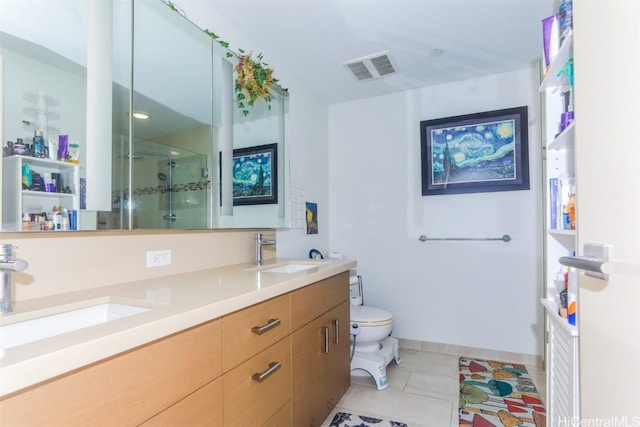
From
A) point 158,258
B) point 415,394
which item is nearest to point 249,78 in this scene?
point 158,258

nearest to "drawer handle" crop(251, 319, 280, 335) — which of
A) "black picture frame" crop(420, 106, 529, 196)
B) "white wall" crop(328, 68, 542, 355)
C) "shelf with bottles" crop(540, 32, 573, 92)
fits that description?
"shelf with bottles" crop(540, 32, 573, 92)

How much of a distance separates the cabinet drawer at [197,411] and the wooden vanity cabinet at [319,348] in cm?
48

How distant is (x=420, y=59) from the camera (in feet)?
7.88

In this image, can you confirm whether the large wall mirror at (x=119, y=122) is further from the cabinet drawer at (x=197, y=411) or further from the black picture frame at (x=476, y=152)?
the black picture frame at (x=476, y=152)

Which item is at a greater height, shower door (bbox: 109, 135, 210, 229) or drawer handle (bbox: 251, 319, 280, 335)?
shower door (bbox: 109, 135, 210, 229)

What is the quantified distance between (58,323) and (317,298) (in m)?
1.05

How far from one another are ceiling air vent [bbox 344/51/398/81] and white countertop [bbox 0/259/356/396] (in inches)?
65.3

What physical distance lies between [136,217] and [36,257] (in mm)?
383

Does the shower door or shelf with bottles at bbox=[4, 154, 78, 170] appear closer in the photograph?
shelf with bottles at bbox=[4, 154, 78, 170]

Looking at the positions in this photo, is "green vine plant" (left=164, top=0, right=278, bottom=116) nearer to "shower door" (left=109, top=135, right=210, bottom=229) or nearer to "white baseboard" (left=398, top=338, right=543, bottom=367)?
"shower door" (left=109, top=135, right=210, bottom=229)

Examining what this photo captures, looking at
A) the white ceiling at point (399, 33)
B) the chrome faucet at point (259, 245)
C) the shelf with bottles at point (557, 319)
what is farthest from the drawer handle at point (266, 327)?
the white ceiling at point (399, 33)

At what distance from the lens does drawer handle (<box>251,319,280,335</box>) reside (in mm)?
1151

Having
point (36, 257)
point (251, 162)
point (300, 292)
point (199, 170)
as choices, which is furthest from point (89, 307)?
point (251, 162)

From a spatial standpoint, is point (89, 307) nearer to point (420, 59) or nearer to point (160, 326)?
point (160, 326)
